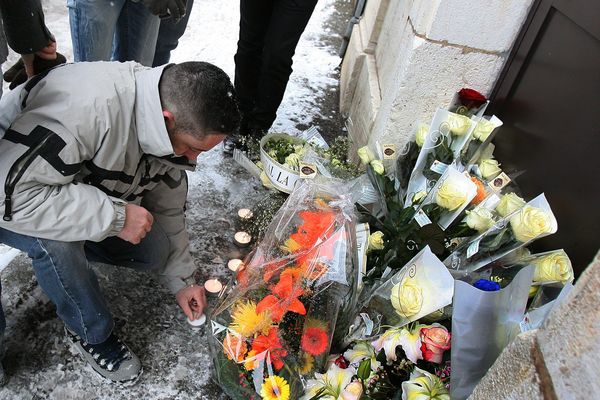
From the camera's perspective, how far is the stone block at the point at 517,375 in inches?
31.8

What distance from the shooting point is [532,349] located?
0.83m

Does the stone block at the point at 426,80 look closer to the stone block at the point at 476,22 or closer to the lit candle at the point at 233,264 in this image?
the stone block at the point at 476,22

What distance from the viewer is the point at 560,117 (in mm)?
1889

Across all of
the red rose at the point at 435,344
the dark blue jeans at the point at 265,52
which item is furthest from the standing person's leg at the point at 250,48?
the red rose at the point at 435,344

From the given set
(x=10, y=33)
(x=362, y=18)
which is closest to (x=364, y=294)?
(x=10, y=33)

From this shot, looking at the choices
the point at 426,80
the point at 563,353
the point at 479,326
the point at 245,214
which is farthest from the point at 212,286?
the point at 563,353

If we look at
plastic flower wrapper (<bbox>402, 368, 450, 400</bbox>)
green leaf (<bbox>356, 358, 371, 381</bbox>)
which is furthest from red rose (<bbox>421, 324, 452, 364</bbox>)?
green leaf (<bbox>356, 358, 371, 381</bbox>)

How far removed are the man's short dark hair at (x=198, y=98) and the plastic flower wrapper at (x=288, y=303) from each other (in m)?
0.44

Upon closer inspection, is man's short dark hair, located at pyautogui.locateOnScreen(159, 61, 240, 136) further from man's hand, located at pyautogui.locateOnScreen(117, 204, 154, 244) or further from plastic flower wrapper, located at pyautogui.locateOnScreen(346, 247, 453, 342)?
plastic flower wrapper, located at pyautogui.locateOnScreen(346, 247, 453, 342)

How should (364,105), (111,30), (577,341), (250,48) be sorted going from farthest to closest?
1. (364,105)
2. (250,48)
3. (111,30)
4. (577,341)

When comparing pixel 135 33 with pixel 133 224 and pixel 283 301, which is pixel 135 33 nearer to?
pixel 133 224

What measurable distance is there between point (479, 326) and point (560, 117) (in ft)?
3.72

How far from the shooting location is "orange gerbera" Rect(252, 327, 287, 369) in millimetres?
1482

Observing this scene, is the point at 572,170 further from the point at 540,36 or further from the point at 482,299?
the point at 482,299
